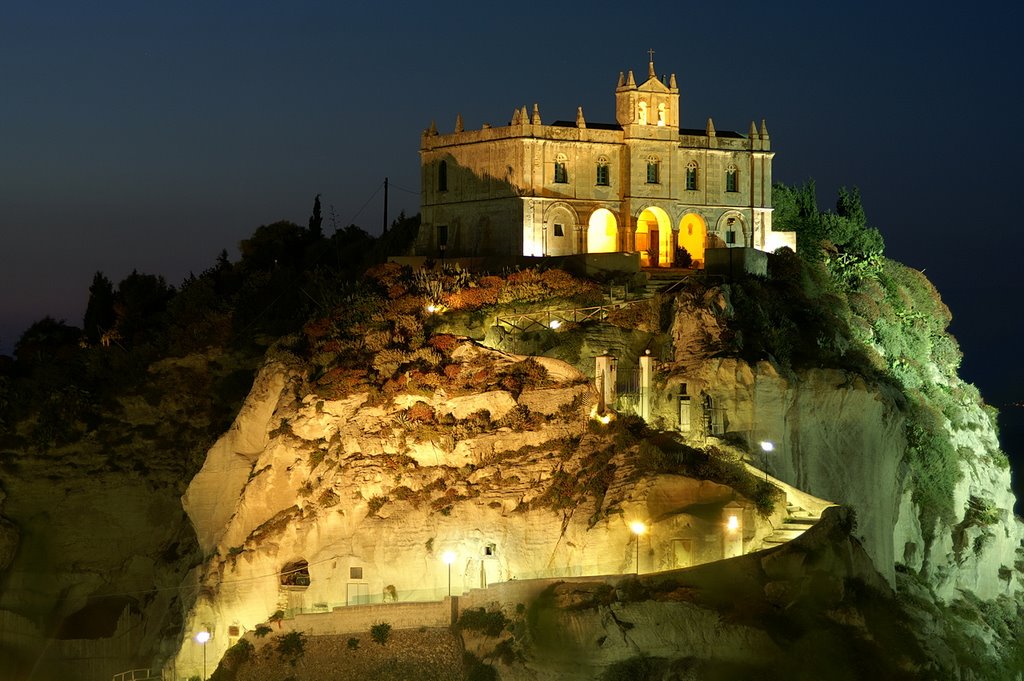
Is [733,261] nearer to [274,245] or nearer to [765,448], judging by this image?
[765,448]

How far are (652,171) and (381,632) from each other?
28.3 meters

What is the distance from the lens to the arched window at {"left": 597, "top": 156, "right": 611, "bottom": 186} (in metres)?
79.8

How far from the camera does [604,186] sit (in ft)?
262

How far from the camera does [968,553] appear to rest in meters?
72.1

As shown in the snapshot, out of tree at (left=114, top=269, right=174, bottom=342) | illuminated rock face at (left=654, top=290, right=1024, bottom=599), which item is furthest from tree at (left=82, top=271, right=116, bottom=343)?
illuminated rock face at (left=654, top=290, right=1024, bottom=599)

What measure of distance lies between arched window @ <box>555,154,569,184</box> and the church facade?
0.13 feet

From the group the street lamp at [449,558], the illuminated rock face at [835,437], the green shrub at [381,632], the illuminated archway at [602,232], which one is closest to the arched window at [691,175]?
the illuminated archway at [602,232]

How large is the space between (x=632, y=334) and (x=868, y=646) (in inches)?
682

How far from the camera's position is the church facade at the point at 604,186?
78812 mm

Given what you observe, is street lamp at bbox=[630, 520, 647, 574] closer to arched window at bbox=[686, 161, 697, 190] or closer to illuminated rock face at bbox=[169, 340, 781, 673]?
illuminated rock face at bbox=[169, 340, 781, 673]

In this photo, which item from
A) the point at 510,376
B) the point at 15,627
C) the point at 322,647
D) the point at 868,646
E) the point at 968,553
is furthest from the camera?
the point at 15,627

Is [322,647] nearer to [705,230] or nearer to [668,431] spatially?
[668,431]

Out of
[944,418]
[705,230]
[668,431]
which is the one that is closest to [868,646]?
[668,431]

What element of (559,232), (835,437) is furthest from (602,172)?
(835,437)
